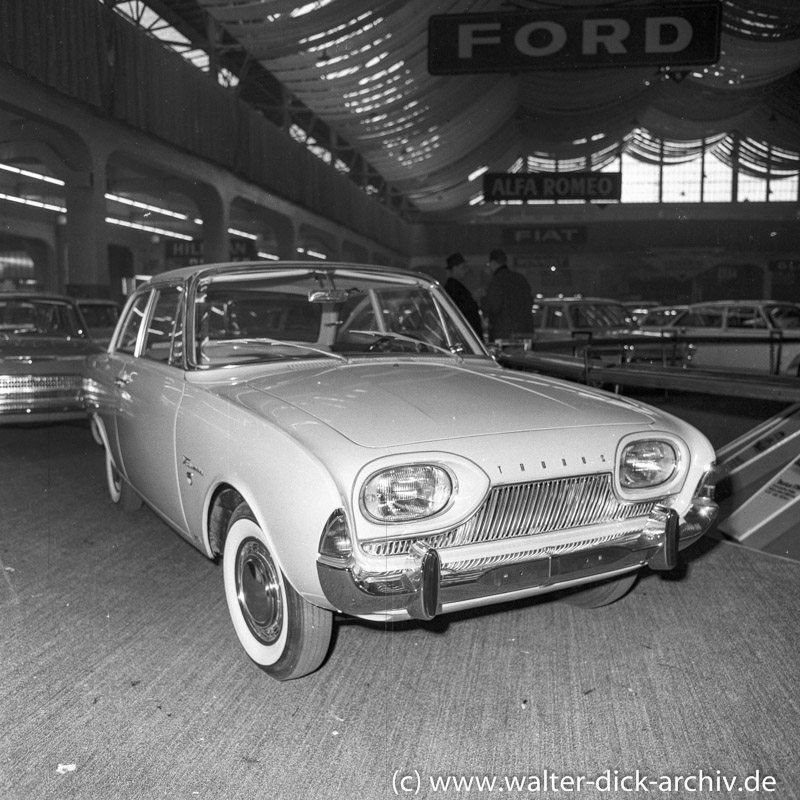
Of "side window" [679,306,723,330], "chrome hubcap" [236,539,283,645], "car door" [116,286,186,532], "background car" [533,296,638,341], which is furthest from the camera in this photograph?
"side window" [679,306,723,330]

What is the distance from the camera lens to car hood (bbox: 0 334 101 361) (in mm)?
7441

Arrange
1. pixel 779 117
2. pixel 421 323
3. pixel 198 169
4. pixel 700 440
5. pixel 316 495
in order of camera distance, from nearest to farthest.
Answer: pixel 316 495, pixel 700 440, pixel 421 323, pixel 198 169, pixel 779 117

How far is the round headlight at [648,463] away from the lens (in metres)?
2.88

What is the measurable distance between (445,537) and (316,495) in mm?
434

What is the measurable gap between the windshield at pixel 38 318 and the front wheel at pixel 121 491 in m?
3.77

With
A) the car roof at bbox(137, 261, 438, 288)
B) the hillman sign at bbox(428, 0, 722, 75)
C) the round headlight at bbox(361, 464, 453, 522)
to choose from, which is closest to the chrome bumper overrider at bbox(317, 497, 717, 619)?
the round headlight at bbox(361, 464, 453, 522)

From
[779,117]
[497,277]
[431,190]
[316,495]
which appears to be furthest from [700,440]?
[431,190]

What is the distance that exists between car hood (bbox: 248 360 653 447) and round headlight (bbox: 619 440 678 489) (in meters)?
0.09

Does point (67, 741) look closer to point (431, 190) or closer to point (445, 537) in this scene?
point (445, 537)

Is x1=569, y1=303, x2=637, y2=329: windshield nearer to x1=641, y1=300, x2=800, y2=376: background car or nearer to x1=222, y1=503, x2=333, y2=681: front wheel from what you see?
x1=641, y1=300, x2=800, y2=376: background car

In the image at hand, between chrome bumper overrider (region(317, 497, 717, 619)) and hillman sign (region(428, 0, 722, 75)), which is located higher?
hillman sign (region(428, 0, 722, 75))

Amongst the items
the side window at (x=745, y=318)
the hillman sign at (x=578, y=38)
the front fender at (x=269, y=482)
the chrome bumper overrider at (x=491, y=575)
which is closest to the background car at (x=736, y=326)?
the side window at (x=745, y=318)

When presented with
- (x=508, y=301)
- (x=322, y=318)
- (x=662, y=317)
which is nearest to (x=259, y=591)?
(x=322, y=318)

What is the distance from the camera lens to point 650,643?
3174 millimetres
